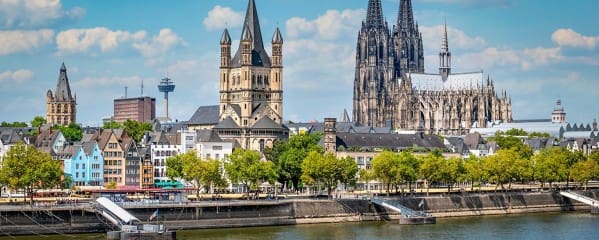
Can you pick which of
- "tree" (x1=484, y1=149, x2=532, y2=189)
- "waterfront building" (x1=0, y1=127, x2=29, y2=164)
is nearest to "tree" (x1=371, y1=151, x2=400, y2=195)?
"tree" (x1=484, y1=149, x2=532, y2=189)

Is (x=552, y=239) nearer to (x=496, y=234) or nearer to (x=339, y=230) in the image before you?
(x=496, y=234)

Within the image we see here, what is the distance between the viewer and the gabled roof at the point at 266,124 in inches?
7097

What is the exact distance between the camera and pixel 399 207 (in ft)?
405

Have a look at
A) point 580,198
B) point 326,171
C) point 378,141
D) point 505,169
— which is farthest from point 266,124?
point 580,198

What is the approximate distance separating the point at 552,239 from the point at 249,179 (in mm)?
38529

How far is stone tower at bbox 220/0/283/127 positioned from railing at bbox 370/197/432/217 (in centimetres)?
6267

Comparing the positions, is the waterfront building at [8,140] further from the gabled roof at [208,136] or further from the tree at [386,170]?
the tree at [386,170]

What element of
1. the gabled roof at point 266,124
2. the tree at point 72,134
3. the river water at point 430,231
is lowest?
the river water at point 430,231

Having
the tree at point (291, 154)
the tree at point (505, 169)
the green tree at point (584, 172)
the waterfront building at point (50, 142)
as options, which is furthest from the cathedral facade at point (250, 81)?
the green tree at point (584, 172)

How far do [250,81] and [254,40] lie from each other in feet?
22.5

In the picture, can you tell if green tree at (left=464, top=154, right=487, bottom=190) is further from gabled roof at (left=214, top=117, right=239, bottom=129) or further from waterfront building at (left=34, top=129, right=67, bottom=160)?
waterfront building at (left=34, top=129, right=67, bottom=160)

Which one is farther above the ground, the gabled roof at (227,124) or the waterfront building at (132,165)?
the gabled roof at (227,124)

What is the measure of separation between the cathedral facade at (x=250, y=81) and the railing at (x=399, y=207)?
192 feet

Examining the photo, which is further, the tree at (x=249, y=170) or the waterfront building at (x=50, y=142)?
the waterfront building at (x=50, y=142)
